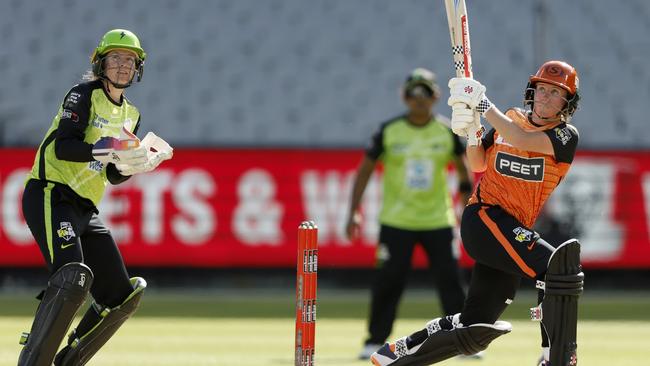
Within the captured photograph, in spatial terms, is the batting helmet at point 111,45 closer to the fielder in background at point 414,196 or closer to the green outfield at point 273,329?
the green outfield at point 273,329

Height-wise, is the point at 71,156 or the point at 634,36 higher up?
the point at 634,36

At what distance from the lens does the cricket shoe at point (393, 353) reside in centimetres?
708

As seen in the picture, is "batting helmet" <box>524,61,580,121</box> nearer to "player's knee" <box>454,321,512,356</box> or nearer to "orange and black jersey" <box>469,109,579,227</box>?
"orange and black jersey" <box>469,109,579,227</box>

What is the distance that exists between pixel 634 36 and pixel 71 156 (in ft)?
44.4

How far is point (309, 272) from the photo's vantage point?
6340 mm

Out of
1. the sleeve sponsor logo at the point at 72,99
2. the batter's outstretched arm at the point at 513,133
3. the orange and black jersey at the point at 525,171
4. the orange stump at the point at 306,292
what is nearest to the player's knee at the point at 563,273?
the orange and black jersey at the point at 525,171

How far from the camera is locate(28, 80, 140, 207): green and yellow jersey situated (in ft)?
22.6

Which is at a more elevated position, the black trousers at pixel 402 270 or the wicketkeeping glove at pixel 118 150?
the wicketkeeping glove at pixel 118 150

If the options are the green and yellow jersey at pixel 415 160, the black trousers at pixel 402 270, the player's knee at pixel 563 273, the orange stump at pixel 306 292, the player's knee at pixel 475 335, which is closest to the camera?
the orange stump at pixel 306 292

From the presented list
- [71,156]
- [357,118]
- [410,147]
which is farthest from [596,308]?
[71,156]

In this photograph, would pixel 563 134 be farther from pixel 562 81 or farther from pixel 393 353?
pixel 393 353

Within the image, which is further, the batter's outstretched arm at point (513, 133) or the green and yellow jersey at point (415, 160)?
the green and yellow jersey at point (415, 160)

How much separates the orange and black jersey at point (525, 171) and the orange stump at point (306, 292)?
1169mm

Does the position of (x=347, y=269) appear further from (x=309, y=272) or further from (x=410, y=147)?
(x=309, y=272)
